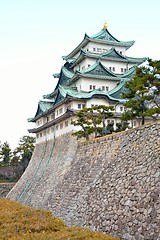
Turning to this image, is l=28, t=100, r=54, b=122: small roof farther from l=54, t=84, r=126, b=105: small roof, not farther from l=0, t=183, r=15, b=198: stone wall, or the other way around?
l=0, t=183, r=15, b=198: stone wall

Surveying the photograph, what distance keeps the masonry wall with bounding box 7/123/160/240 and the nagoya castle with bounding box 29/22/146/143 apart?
4172 millimetres

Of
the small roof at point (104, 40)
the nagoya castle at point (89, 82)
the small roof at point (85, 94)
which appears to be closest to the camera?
the small roof at point (85, 94)

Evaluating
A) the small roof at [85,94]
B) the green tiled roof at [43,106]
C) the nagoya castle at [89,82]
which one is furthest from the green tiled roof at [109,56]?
the green tiled roof at [43,106]

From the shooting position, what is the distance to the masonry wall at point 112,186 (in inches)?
320

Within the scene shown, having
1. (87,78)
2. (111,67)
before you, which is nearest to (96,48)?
(111,67)

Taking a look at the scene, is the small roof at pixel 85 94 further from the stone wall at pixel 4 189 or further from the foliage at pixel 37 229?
the stone wall at pixel 4 189

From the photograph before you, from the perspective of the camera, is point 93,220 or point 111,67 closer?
point 93,220

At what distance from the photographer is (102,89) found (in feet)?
79.8

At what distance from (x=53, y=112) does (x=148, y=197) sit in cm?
1919

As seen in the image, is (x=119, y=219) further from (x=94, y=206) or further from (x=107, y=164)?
(x=107, y=164)

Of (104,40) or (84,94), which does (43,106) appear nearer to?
(84,94)

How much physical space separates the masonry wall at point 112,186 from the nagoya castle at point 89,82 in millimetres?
4172

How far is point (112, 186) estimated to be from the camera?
10.6 metres

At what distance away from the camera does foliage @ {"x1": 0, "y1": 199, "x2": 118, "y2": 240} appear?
20.0 ft
